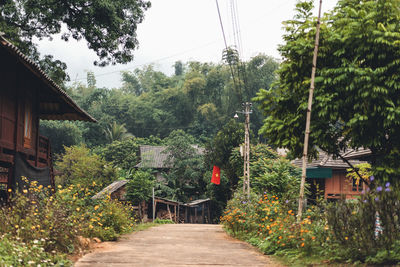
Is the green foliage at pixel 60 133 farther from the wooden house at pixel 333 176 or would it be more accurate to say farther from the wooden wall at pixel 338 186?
the wooden wall at pixel 338 186

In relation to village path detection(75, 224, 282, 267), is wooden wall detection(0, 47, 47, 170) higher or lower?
higher

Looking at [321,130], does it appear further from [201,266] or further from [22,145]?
[22,145]

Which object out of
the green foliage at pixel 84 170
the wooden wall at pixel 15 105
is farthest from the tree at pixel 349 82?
the green foliage at pixel 84 170

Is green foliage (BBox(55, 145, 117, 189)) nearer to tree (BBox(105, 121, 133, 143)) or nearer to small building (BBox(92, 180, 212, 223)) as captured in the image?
small building (BBox(92, 180, 212, 223))

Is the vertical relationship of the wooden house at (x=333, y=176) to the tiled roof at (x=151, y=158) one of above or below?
below

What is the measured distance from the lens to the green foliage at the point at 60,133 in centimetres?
6025

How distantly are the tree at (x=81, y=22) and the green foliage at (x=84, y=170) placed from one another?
79.2 ft

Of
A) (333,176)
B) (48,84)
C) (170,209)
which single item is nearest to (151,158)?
(170,209)

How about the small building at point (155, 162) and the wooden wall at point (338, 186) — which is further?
the small building at point (155, 162)

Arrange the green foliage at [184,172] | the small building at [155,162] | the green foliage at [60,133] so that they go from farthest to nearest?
the green foliage at [60,133], the small building at [155,162], the green foliage at [184,172]

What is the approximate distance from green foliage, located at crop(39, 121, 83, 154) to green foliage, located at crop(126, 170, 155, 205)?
24.3 metres

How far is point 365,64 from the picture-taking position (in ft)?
34.7

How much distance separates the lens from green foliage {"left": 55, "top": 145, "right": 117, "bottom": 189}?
46.6 m

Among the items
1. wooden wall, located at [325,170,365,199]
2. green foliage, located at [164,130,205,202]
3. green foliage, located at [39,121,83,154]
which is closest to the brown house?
wooden wall, located at [325,170,365,199]
